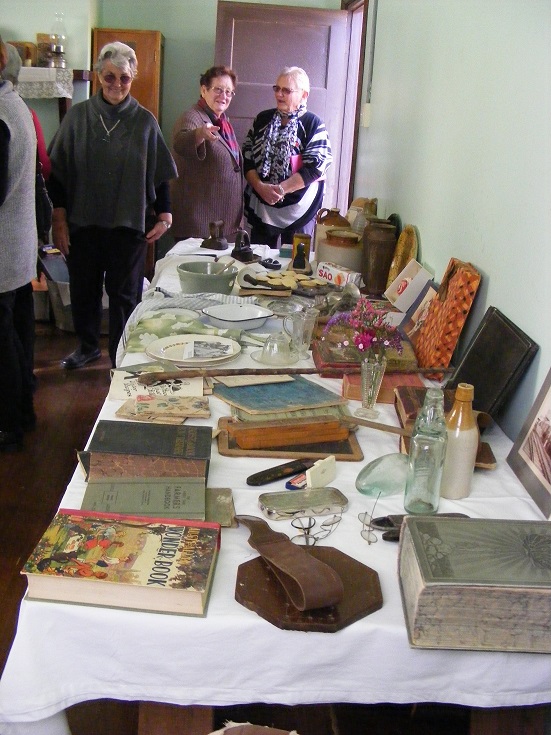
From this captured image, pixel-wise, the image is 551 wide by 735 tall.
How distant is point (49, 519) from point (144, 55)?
3555 mm

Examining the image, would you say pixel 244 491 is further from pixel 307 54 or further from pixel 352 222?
pixel 307 54

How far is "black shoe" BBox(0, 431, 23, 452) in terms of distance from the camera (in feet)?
9.39

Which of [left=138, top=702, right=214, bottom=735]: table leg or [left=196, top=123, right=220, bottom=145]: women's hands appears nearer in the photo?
[left=138, top=702, right=214, bottom=735]: table leg

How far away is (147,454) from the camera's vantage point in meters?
1.22

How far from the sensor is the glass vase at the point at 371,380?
61.6 inches

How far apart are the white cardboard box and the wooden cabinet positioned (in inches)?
124

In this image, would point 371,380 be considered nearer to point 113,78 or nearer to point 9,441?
point 9,441

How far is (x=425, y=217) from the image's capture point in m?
2.51

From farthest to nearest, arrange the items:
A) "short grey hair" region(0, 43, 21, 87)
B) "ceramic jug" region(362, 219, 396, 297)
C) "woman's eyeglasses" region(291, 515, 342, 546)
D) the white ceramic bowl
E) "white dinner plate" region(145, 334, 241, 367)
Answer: "ceramic jug" region(362, 219, 396, 297)
"short grey hair" region(0, 43, 21, 87)
the white ceramic bowl
"white dinner plate" region(145, 334, 241, 367)
"woman's eyeglasses" region(291, 515, 342, 546)

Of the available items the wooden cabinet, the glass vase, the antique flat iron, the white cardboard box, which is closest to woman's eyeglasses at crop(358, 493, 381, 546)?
the glass vase

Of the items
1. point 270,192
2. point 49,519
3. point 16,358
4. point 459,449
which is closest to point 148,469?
point 459,449

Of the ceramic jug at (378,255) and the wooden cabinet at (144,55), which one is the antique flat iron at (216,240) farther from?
the wooden cabinet at (144,55)

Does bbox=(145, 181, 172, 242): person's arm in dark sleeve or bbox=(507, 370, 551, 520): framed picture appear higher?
bbox=(145, 181, 172, 242): person's arm in dark sleeve

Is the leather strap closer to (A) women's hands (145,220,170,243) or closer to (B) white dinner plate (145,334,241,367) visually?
(B) white dinner plate (145,334,241,367)
